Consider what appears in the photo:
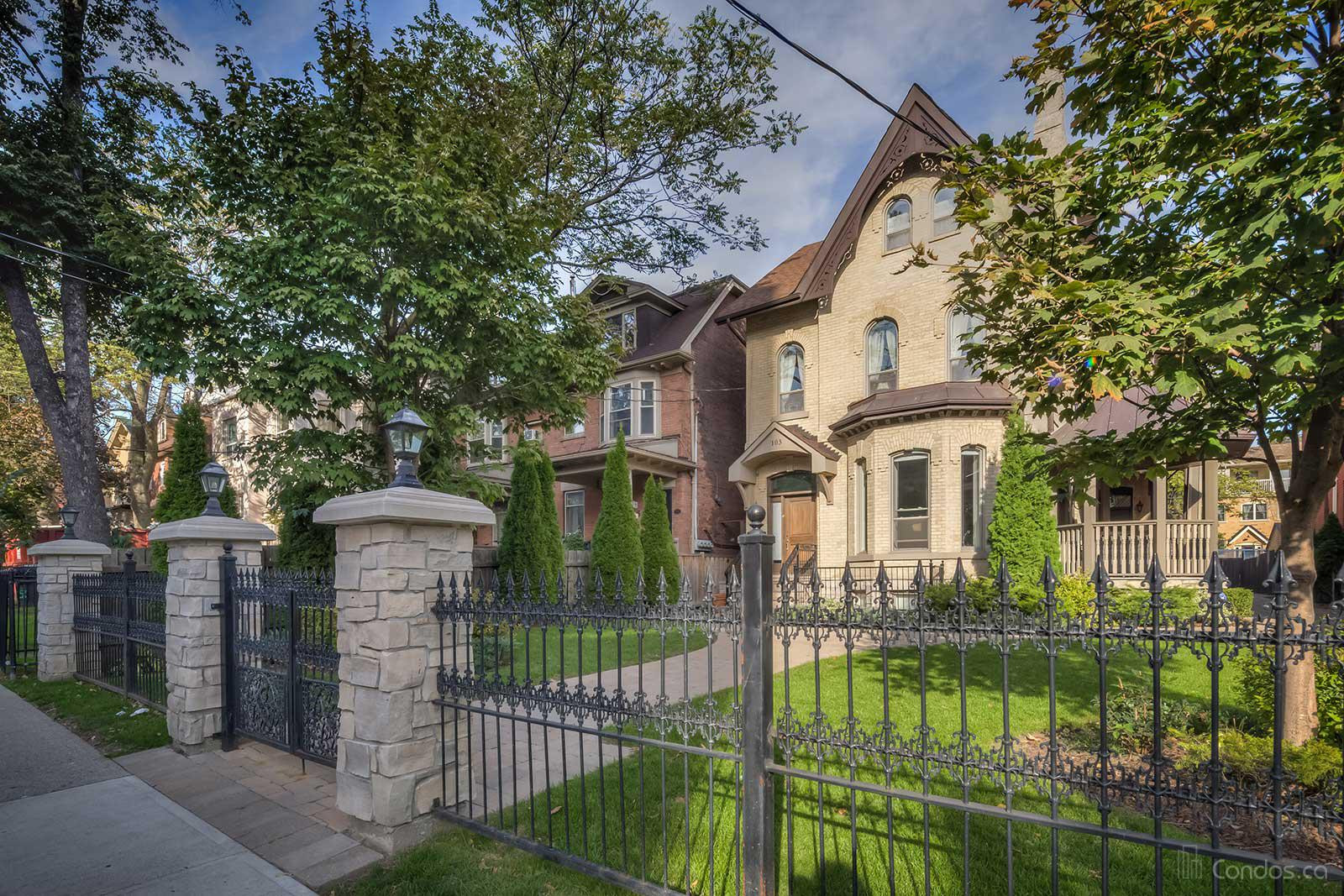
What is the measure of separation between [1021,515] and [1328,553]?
870 centimetres

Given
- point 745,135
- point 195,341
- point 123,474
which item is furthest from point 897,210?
point 123,474

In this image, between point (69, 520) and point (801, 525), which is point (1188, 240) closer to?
point (801, 525)

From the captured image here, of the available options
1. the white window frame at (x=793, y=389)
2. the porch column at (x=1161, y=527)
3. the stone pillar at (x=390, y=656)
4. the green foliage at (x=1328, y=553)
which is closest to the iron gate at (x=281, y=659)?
the stone pillar at (x=390, y=656)

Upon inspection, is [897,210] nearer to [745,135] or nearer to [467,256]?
[745,135]

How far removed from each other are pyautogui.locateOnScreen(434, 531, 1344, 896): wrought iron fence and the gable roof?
37.1ft

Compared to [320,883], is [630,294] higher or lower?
higher

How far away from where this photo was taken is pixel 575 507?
20141 mm

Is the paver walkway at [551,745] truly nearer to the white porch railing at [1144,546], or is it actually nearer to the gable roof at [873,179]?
the white porch railing at [1144,546]

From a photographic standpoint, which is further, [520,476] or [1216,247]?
[520,476]

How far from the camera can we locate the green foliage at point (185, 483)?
13.5 metres

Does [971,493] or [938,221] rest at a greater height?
[938,221]

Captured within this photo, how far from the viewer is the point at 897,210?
47.9ft

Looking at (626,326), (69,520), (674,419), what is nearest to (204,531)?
(69,520)

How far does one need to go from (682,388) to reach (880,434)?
20.2 ft
